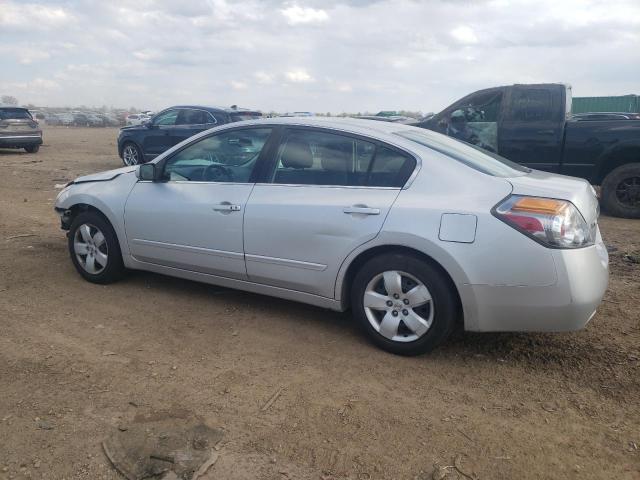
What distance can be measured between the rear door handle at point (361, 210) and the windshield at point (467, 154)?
624 mm

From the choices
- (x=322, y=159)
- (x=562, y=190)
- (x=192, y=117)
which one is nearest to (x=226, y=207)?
(x=322, y=159)

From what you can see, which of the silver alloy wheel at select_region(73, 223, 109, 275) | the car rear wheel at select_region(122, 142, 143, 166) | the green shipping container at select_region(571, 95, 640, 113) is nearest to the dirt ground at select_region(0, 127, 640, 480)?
the silver alloy wheel at select_region(73, 223, 109, 275)

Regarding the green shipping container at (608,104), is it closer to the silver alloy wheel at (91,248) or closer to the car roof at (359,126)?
the car roof at (359,126)

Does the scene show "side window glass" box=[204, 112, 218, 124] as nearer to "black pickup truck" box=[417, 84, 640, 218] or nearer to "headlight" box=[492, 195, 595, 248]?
"black pickup truck" box=[417, 84, 640, 218]

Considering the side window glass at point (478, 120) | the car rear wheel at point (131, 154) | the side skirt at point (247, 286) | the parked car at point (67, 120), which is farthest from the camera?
the parked car at point (67, 120)

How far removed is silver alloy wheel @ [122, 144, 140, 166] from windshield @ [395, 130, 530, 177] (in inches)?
434

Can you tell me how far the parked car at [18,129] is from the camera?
1691 centimetres

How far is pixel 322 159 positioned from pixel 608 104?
2604 cm

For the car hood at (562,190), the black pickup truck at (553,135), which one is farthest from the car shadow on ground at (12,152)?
the car hood at (562,190)

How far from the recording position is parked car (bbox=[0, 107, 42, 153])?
16906 mm

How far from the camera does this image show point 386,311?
3.71 meters

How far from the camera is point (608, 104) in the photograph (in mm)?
25781

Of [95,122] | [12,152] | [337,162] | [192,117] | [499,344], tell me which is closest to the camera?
[499,344]

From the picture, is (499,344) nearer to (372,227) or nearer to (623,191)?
(372,227)
